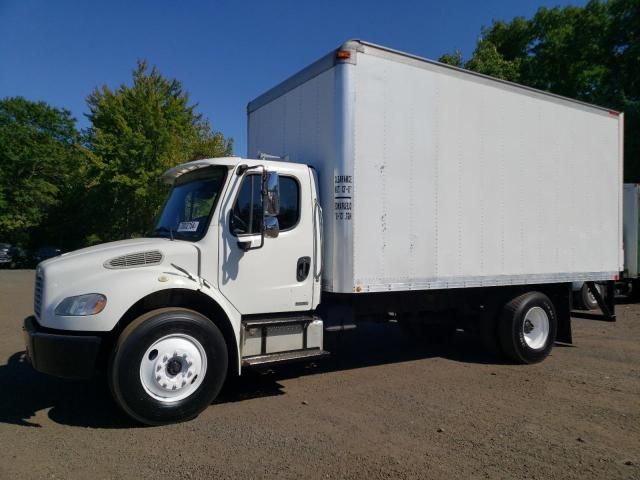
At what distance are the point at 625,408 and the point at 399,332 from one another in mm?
4846

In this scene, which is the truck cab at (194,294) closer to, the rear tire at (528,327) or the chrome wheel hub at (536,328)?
the rear tire at (528,327)

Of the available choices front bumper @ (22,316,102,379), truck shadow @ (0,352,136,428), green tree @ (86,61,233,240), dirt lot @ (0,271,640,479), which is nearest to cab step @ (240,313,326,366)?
dirt lot @ (0,271,640,479)

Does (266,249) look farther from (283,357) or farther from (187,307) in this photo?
(283,357)

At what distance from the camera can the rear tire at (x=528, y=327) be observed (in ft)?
23.1

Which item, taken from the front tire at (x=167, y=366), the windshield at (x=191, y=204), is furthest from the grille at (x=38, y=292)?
the windshield at (x=191, y=204)

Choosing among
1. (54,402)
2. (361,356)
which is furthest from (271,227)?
(361,356)

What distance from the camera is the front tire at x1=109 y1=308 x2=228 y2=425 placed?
14.5ft

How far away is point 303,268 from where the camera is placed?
5.55m

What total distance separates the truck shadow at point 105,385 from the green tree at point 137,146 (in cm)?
1707

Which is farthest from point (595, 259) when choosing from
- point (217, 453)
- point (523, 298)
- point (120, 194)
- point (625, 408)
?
point (120, 194)

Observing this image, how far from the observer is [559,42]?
25844mm

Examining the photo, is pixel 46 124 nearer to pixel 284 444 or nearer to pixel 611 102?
pixel 611 102

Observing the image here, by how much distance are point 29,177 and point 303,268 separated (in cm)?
3759

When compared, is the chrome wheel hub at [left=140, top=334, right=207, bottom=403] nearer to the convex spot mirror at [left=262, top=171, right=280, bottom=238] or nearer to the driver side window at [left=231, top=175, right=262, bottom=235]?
the driver side window at [left=231, top=175, right=262, bottom=235]
